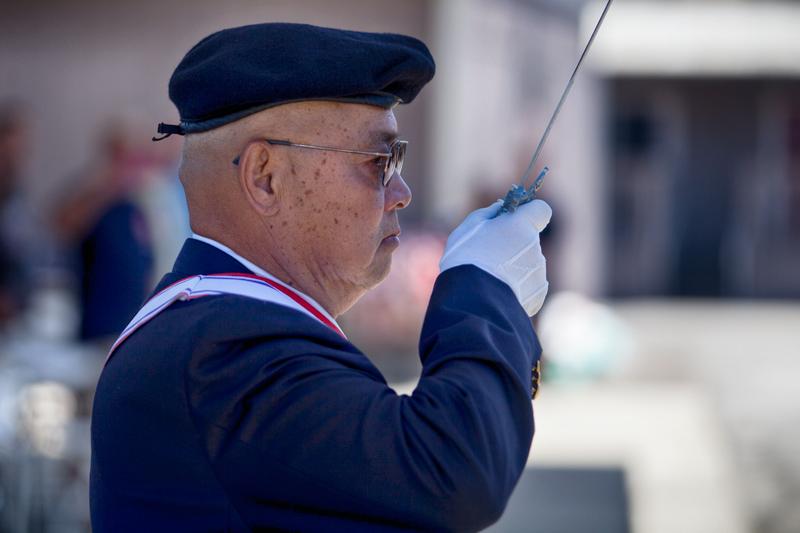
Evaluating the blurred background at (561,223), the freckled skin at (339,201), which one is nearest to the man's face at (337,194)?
the freckled skin at (339,201)

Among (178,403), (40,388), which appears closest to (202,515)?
(178,403)

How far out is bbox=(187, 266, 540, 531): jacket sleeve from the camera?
55.0 inches

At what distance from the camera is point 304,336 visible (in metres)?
1.49

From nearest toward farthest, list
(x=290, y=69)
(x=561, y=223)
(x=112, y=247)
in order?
(x=290, y=69), (x=112, y=247), (x=561, y=223)

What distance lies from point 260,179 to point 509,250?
32 cm

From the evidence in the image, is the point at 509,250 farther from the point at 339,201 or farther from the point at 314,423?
the point at 314,423

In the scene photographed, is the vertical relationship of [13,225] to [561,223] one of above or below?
above

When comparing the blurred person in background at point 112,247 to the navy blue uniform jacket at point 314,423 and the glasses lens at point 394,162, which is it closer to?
the glasses lens at point 394,162

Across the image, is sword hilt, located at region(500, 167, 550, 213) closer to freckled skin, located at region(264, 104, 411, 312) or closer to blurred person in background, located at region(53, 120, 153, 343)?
freckled skin, located at region(264, 104, 411, 312)

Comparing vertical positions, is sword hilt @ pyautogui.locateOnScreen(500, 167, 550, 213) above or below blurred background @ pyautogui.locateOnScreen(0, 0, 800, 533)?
above

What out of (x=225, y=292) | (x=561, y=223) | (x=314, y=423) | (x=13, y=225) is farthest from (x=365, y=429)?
(x=561, y=223)

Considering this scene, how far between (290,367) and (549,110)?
11.2 m

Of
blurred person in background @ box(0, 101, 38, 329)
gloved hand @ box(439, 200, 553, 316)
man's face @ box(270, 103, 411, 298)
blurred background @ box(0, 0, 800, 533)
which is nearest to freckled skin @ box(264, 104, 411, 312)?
man's face @ box(270, 103, 411, 298)

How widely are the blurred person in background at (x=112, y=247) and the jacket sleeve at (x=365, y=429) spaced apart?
3.92m
